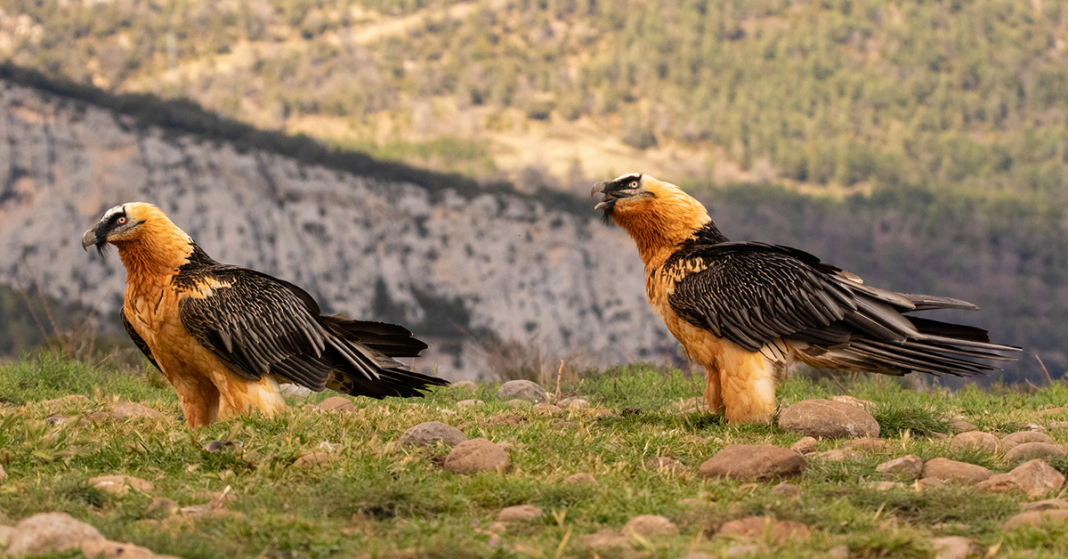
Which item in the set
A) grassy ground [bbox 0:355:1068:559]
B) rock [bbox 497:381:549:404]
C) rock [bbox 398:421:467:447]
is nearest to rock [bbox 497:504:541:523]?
grassy ground [bbox 0:355:1068:559]

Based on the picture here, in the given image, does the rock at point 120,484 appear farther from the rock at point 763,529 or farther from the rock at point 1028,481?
the rock at point 1028,481

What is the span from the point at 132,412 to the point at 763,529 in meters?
5.34

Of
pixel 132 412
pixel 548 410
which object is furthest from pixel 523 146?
pixel 132 412

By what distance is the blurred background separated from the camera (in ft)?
133

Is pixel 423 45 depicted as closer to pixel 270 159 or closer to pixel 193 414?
pixel 270 159

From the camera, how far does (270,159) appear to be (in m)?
42.5

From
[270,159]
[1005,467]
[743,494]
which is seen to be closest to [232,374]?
[743,494]

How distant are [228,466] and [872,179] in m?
57.0

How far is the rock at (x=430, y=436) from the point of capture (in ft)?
18.4

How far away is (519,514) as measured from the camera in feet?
13.8

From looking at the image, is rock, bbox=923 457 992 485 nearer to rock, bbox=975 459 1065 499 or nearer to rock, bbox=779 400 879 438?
rock, bbox=975 459 1065 499

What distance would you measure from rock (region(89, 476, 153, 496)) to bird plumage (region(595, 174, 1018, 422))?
3.75 meters

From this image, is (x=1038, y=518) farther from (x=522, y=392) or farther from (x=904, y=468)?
(x=522, y=392)

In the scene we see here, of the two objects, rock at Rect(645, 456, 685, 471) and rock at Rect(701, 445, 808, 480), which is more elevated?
rock at Rect(701, 445, 808, 480)
